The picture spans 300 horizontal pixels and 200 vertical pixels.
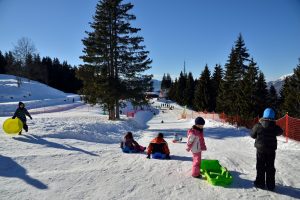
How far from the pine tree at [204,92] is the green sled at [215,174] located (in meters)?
47.4

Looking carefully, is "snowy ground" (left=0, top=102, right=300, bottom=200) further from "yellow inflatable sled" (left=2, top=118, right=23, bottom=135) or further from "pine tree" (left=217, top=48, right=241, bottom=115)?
"pine tree" (left=217, top=48, right=241, bottom=115)

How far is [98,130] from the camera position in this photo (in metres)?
17.5

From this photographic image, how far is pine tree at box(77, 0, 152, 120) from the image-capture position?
24737 mm

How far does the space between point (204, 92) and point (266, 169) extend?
161 feet

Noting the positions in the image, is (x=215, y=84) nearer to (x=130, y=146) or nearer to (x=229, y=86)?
(x=229, y=86)

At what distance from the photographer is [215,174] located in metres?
7.13

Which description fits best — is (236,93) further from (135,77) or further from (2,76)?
(2,76)

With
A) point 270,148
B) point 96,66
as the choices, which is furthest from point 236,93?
point 270,148

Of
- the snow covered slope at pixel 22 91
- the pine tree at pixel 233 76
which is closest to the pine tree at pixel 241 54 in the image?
the pine tree at pixel 233 76

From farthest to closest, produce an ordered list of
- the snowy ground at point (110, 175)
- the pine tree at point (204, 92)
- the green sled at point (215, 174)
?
the pine tree at point (204, 92)
the green sled at point (215, 174)
the snowy ground at point (110, 175)

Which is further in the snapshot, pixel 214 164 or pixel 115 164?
pixel 115 164

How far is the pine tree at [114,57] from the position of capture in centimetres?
2474

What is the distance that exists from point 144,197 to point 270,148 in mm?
3227

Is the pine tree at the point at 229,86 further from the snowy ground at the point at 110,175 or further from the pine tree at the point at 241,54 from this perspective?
the snowy ground at the point at 110,175
